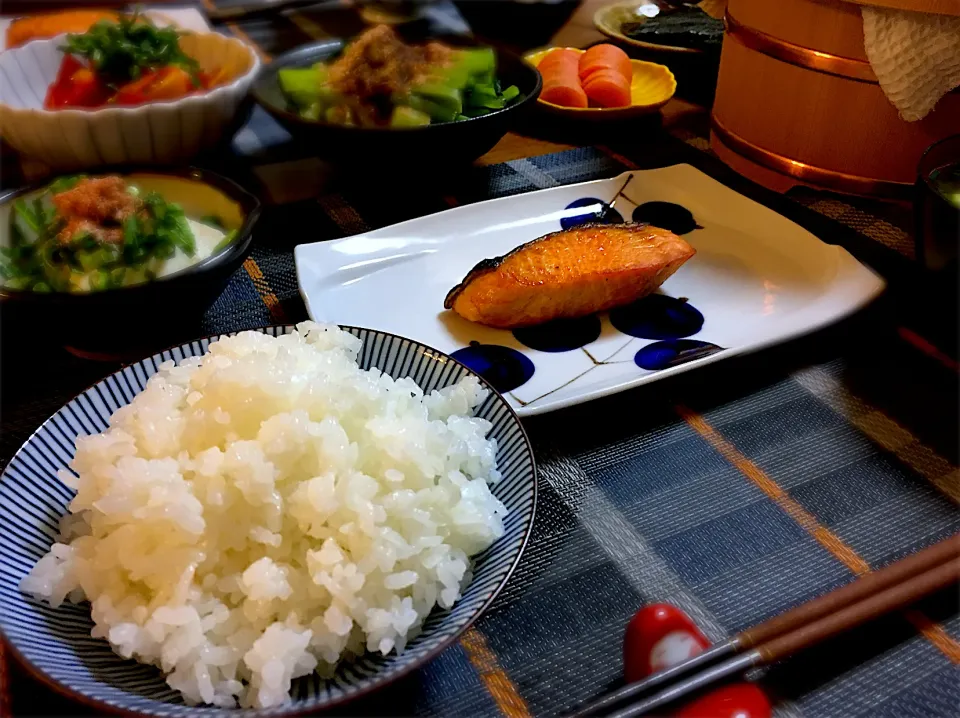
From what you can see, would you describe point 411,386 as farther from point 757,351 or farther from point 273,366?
point 757,351

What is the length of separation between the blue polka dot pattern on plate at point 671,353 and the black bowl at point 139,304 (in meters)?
0.77

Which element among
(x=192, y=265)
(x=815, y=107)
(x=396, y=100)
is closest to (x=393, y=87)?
(x=396, y=100)

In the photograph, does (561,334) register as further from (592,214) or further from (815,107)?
(815,107)

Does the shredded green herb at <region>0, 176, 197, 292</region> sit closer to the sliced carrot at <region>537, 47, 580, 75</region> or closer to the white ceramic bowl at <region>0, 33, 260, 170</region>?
the white ceramic bowl at <region>0, 33, 260, 170</region>

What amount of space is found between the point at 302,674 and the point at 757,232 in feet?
4.75

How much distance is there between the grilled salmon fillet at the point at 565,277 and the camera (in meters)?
1.43

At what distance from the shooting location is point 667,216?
1.87m

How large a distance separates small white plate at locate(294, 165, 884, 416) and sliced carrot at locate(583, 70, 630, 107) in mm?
513

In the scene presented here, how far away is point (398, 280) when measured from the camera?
5.26 feet

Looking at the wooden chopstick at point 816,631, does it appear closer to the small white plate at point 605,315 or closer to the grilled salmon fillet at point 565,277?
the small white plate at point 605,315

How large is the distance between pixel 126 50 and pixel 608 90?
1429 mm

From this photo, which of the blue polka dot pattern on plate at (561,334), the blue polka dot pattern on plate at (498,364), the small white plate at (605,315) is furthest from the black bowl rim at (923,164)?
the blue polka dot pattern on plate at (498,364)

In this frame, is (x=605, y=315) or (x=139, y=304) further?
(x=605, y=315)

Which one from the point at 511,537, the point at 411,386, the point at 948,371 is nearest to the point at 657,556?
the point at 511,537
